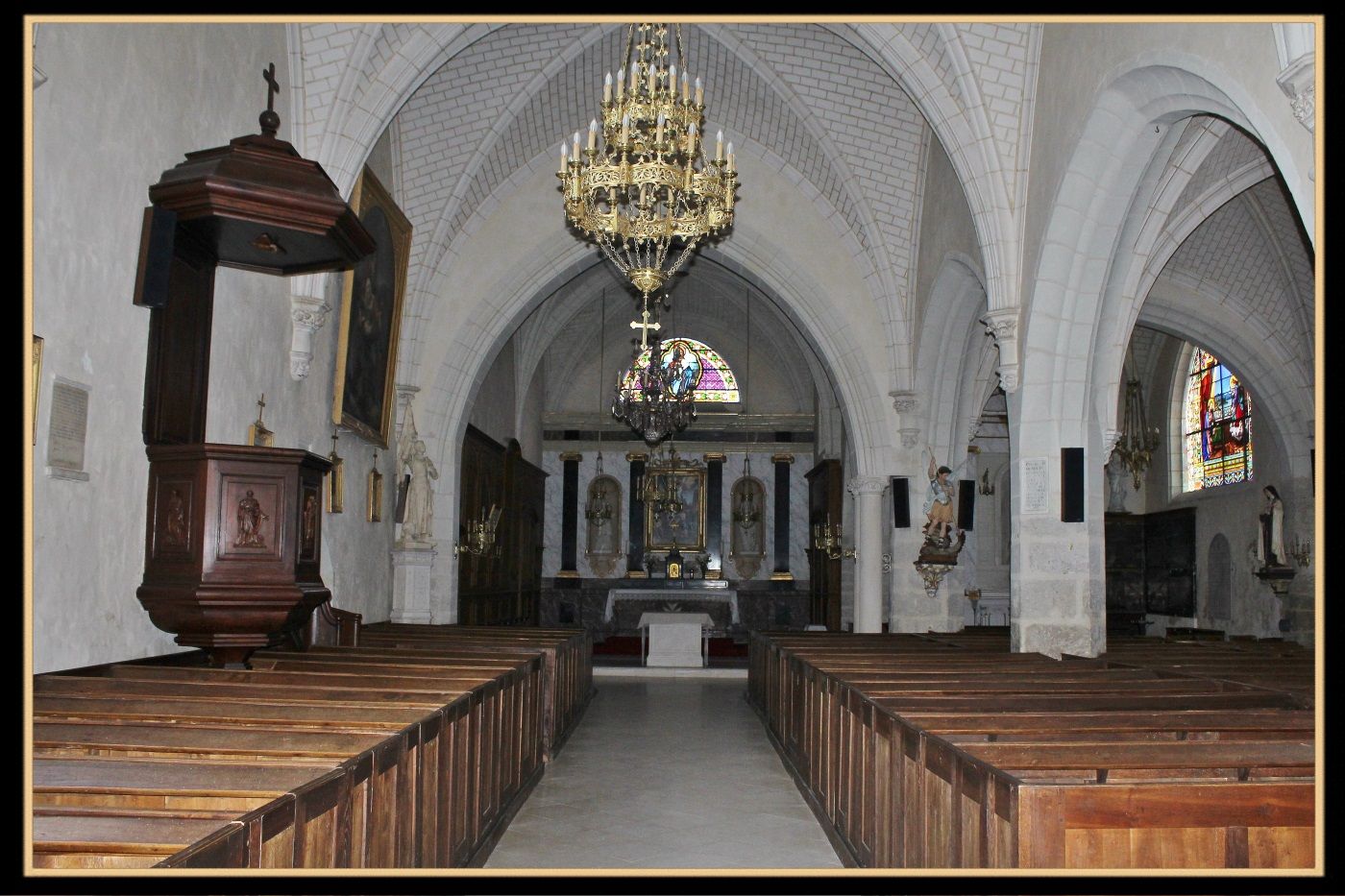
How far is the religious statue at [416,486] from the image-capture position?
12695mm

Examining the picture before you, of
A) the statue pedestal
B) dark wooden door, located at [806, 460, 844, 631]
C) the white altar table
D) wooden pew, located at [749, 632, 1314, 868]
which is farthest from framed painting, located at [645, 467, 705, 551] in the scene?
wooden pew, located at [749, 632, 1314, 868]

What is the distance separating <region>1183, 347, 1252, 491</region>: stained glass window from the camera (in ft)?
54.1

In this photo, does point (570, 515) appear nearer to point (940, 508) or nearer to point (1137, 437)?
point (1137, 437)

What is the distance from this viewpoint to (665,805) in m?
6.62

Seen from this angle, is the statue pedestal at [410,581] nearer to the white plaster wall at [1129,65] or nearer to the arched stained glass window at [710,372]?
the white plaster wall at [1129,65]

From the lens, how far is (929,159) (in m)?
12.5

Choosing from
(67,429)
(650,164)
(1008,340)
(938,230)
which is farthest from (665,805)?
(938,230)

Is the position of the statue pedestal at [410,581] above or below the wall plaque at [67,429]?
below

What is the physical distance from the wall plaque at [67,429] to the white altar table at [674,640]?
10.5m

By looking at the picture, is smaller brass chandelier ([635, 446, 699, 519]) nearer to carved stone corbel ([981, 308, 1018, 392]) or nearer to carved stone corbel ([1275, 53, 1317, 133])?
carved stone corbel ([981, 308, 1018, 392])

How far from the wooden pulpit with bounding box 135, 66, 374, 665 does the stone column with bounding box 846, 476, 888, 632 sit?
904 cm

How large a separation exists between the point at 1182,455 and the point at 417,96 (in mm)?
13422

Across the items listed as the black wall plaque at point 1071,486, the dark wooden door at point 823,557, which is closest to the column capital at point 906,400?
the black wall plaque at point 1071,486

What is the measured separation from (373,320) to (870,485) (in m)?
6.55
